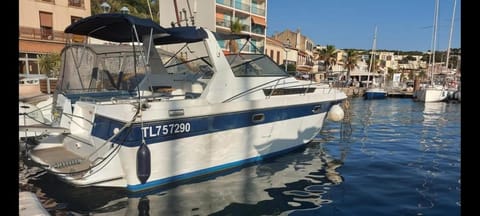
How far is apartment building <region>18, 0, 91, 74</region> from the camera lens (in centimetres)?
2366

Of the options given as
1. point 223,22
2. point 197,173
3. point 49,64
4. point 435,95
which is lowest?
point 197,173

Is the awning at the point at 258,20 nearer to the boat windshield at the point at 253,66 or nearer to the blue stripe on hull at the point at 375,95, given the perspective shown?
the blue stripe on hull at the point at 375,95

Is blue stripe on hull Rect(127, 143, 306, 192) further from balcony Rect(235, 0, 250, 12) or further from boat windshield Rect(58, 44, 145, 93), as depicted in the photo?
balcony Rect(235, 0, 250, 12)

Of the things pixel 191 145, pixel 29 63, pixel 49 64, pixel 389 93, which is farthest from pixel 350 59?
pixel 191 145

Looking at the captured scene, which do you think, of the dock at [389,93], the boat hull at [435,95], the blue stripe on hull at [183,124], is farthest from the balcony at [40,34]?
the boat hull at [435,95]

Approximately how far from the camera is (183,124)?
18.7ft

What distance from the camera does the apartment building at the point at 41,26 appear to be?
23.7m

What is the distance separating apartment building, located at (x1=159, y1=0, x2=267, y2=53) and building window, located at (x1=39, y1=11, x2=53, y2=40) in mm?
9051

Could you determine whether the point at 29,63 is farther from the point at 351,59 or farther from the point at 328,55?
the point at 351,59

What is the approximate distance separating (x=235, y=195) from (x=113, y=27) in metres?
3.77

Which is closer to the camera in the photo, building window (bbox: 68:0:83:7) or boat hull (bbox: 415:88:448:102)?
building window (bbox: 68:0:83:7)

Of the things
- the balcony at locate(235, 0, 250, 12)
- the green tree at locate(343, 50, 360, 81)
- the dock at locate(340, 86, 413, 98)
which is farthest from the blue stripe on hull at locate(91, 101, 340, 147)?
the green tree at locate(343, 50, 360, 81)

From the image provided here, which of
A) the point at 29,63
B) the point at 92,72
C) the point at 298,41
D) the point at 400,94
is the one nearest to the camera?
the point at 92,72

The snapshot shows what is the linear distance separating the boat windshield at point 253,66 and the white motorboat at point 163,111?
27 mm
